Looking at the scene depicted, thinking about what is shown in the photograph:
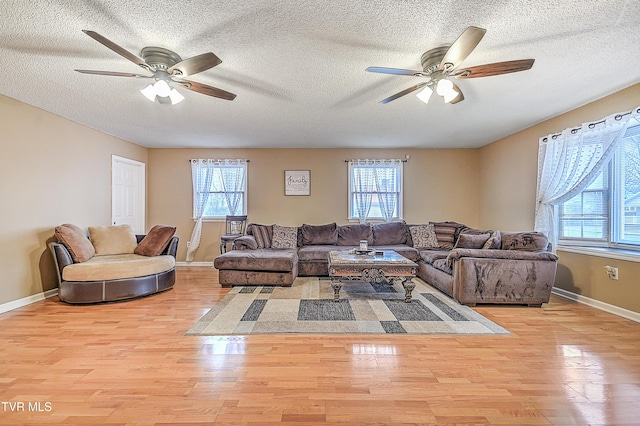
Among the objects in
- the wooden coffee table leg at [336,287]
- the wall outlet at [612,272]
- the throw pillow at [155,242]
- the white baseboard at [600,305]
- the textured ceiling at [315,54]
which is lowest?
the white baseboard at [600,305]

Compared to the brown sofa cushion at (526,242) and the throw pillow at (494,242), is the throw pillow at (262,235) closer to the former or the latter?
the throw pillow at (494,242)

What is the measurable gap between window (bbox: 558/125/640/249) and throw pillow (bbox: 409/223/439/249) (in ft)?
6.00

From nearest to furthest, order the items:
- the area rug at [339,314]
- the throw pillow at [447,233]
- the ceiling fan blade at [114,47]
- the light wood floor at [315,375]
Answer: the light wood floor at [315,375], the ceiling fan blade at [114,47], the area rug at [339,314], the throw pillow at [447,233]

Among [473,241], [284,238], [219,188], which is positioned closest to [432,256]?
[473,241]

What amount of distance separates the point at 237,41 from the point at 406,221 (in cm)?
481

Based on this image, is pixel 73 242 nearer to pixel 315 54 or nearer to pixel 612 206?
pixel 315 54

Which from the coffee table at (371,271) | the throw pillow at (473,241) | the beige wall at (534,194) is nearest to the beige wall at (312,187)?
the beige wall at (534,194)

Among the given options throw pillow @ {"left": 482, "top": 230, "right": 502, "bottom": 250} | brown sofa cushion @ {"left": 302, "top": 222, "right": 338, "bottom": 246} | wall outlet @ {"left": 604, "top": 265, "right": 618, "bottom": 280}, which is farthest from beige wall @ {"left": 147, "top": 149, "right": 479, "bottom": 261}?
wall outlet @ {"left": 604, "top": 265, "right": 618, "bottom": 280}

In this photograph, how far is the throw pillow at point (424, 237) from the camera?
17.3 ft

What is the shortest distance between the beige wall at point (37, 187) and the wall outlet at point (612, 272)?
6.72 metres

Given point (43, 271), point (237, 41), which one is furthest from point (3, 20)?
point (43, 271)

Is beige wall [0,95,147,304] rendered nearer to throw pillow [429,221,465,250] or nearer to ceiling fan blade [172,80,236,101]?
ceiling fan blade [172,80,236,101]

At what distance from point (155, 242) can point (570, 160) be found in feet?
18.9

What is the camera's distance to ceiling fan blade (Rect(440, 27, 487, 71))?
177 cm
